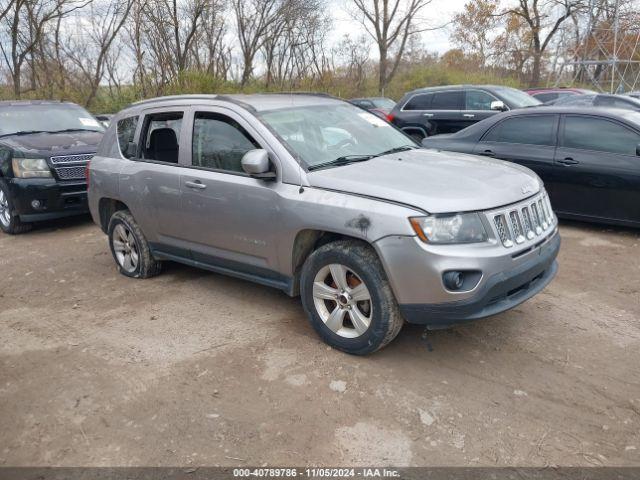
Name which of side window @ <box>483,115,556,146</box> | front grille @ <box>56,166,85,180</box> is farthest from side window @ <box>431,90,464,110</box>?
front grille @ <box>56,166,85,180</box>

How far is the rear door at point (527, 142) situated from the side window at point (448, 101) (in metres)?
3.61

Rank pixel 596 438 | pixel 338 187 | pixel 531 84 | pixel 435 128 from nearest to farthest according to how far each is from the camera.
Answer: pixel 596 438 < pixel 338 187 < pixel 435 128 < pixel 531 84

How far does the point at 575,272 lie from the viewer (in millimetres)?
5180

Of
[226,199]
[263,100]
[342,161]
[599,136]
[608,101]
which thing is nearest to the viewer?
[342,161]

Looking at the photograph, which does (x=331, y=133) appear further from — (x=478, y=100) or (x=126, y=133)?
(x=478, y=100)

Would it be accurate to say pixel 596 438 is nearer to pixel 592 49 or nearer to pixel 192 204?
pixel 192 204

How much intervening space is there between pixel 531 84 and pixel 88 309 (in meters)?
33.1

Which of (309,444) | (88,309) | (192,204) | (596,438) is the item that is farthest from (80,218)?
(596,438)

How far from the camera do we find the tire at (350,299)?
341 centimetres

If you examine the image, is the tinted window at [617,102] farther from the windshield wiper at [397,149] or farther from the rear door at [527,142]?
the windshield wiper at [397,149]

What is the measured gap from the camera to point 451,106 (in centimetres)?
1064

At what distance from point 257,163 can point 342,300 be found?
1.11m

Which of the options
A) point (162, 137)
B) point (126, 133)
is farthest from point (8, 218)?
point (162, 137)

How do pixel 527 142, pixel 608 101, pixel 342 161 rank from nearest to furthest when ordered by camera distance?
pixel 342 161 → pixel 527 142 → pixel 608 101
